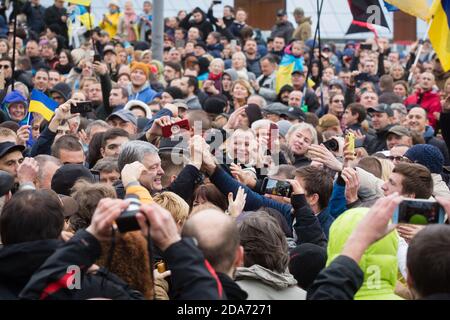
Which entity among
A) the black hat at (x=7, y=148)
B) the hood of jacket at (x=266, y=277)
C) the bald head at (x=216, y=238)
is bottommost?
the hood of jacket at (x=266, y=277)

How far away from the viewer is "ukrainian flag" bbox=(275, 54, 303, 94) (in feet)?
51.0

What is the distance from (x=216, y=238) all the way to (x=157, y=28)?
40.9 ft

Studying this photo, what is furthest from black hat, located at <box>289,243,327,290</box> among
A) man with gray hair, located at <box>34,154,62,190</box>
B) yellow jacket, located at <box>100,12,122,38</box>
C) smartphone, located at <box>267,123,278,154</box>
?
yellow jacket, located at <box>100,12,122,38</box>

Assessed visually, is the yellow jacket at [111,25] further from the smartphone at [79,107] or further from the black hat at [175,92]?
the smartphone at [79,107]

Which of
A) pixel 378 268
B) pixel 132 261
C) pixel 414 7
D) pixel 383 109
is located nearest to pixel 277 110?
pixel 383 109

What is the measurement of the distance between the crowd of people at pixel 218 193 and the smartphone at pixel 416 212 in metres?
0.06

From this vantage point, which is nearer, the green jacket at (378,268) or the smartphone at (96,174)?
the green jacket at (378,268)

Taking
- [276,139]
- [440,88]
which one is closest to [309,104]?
[440,88]

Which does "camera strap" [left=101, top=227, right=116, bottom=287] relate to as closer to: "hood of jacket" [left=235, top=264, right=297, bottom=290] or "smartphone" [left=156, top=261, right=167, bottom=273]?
"hood of jacket" [left=235, top=264, right=297, bottom=290]

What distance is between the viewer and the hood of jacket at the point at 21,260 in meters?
3.75

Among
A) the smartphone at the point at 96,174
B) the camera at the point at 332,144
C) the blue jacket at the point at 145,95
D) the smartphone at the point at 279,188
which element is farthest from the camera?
the blue jacket at the point at 145,95

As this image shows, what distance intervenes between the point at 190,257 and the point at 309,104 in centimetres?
1068

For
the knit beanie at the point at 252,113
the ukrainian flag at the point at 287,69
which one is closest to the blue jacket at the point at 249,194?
the knit beanie at the point at 252,113

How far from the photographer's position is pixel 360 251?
356cm
